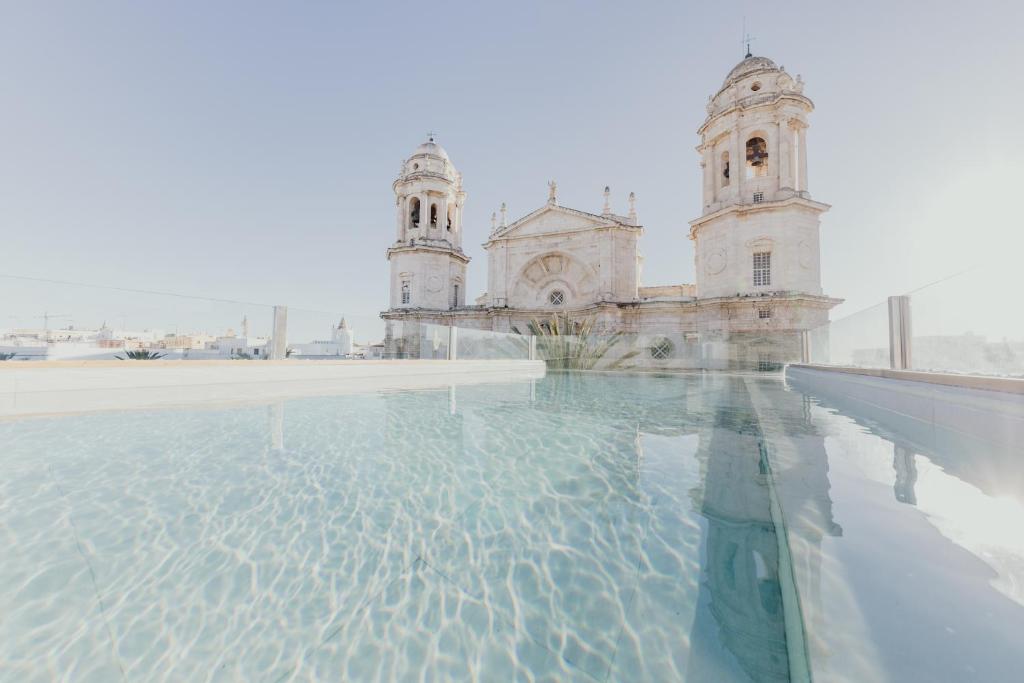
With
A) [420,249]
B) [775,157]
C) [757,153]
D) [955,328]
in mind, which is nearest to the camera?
[955,328]

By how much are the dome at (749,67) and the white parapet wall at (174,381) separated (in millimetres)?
21012

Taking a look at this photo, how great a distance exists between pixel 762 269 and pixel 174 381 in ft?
68.5

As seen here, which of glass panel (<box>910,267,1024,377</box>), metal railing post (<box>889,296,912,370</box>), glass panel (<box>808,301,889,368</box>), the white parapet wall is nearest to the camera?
glass panel (<box>910,267,1024,377</box>)

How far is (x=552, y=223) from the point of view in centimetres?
2256

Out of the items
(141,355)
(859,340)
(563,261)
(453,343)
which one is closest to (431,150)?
(563,261)

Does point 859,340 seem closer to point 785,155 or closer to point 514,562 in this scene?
point 514,562

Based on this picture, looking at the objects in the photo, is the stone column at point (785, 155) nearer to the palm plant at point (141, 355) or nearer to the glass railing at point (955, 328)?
the glass railing at point (955, 328)

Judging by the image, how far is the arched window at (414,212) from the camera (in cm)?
2530

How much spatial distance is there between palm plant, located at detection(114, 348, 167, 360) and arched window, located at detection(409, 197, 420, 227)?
A: 64.9 ft

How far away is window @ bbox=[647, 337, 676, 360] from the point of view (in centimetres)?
1798

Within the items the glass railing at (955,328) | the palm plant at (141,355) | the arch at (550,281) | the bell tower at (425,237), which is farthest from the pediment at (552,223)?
the palm plant at (141,355)

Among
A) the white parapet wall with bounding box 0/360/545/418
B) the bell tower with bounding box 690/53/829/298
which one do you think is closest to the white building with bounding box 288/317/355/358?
the white parapet wall with bounding box 0/360/545/418

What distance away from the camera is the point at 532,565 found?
6.04 feet

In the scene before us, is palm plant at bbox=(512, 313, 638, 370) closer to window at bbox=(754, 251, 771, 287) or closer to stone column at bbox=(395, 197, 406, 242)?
window at bbox=(754, 251, 771, 287)
